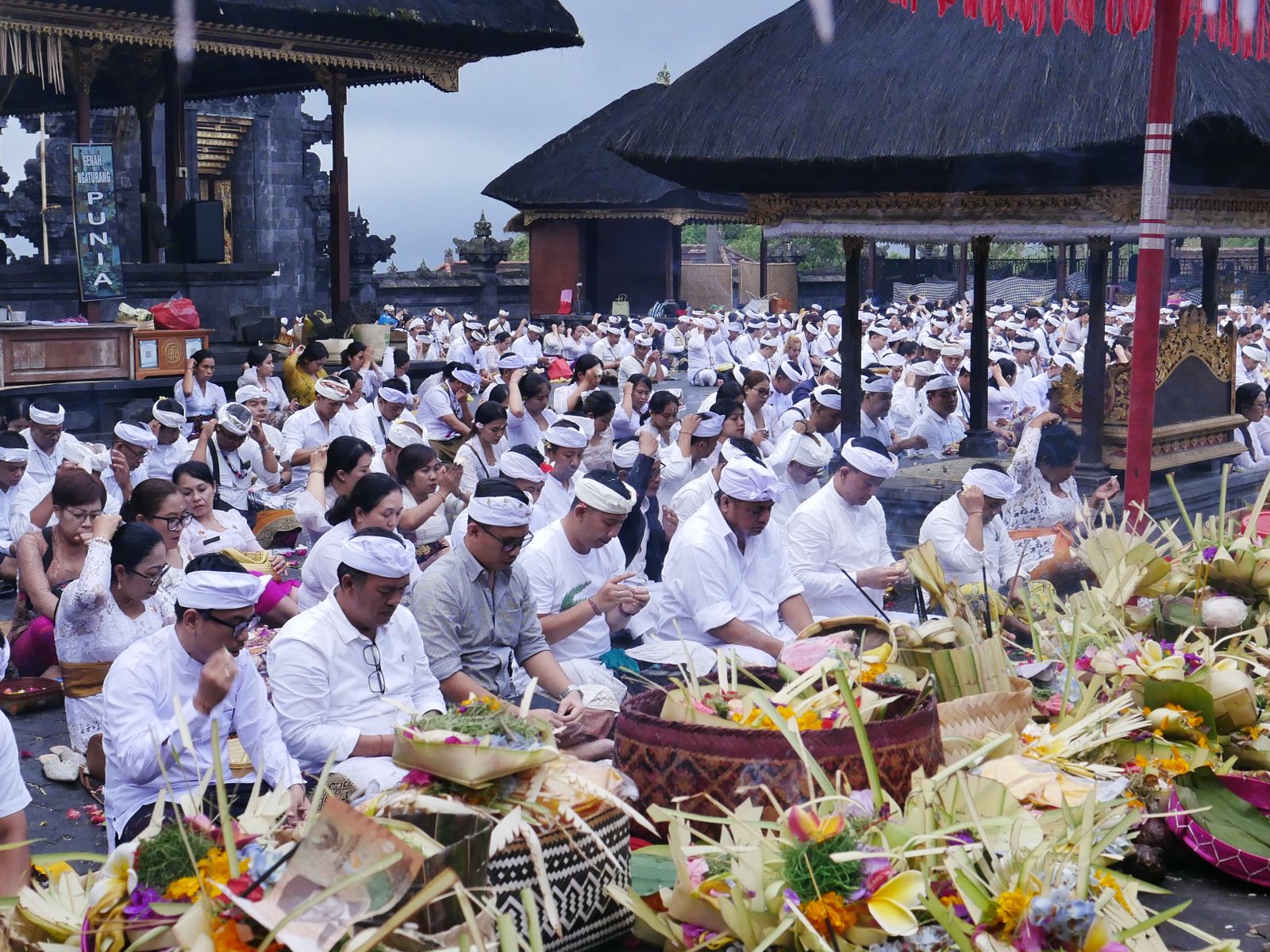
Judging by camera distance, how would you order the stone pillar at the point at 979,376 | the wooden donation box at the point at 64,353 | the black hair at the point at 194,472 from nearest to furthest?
the black hair at the point at 194,472
the stone pillar at the point at 979,376
the wooden donation box at the point at 64,353

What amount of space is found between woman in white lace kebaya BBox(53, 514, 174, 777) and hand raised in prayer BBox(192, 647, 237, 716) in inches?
63.4

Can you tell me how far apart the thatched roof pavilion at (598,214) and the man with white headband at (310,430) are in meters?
19.7

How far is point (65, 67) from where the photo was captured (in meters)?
15.5

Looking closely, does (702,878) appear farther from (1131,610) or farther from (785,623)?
(785,623)

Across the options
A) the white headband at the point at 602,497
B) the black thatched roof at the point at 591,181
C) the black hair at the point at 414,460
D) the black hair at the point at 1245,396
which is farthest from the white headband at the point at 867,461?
the black thatched roof at the point at 591,181

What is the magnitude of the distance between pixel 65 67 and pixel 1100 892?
15.3 metres

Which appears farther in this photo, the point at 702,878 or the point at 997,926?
the point at 702,878

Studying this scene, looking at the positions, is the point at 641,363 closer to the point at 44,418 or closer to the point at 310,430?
the point at 310,430

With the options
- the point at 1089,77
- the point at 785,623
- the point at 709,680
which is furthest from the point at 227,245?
the point at 709,680

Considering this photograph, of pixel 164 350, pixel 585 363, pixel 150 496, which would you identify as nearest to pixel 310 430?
pixel 585 363

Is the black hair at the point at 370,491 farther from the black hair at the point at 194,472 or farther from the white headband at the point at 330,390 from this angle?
the white headband at the point at 330,390

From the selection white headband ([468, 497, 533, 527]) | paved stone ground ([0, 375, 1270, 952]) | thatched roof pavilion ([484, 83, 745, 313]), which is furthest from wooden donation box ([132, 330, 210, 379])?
thatched roof pavilion ([484, 83, 745, 313])

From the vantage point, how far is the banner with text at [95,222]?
13.5 metres

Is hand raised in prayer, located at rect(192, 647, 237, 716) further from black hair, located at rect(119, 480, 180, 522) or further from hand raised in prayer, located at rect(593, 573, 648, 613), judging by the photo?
black hair, located at rect(119, 480, 180, 522)
